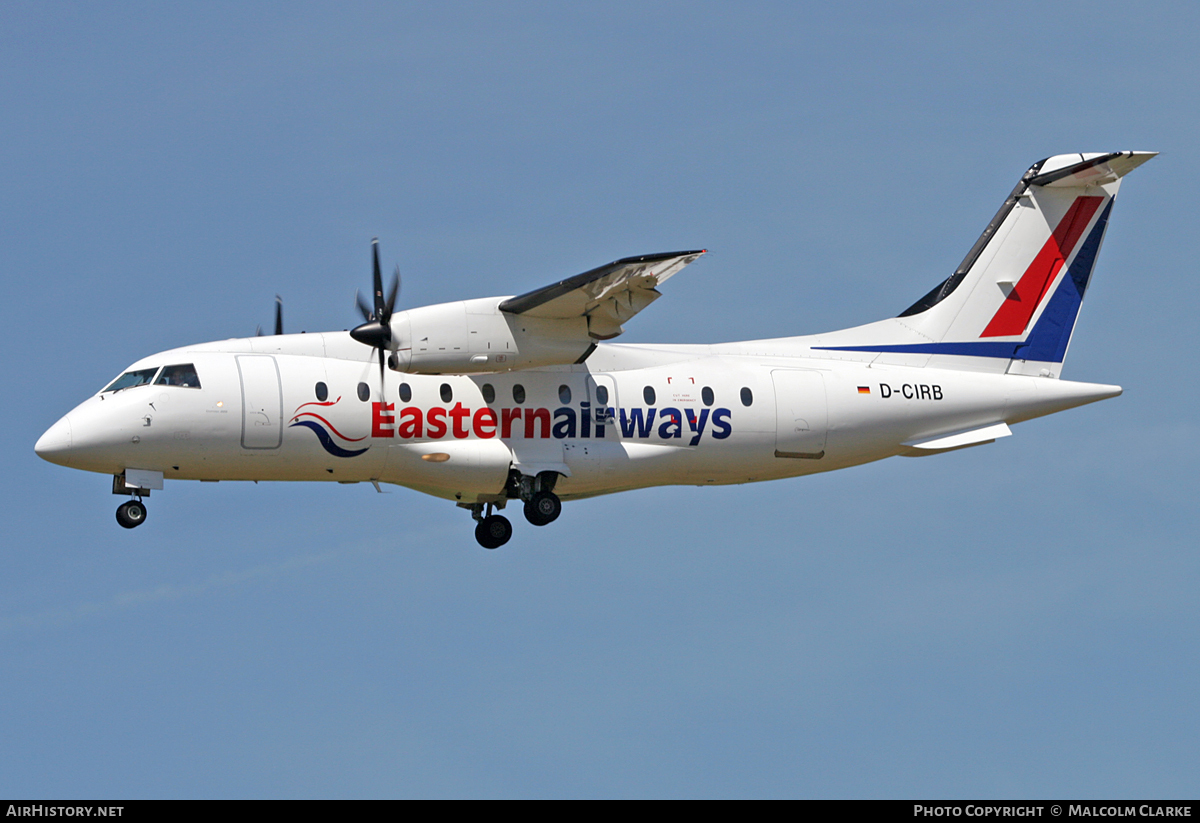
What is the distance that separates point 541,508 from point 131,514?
604 cm

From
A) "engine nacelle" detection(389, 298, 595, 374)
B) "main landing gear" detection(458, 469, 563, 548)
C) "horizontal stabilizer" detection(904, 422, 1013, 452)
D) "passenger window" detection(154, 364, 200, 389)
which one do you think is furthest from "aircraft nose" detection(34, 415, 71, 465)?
"horizontal stabilizer" detection(904, 422, 1013, 452)

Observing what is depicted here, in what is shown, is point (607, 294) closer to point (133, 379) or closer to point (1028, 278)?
point (133, 379)

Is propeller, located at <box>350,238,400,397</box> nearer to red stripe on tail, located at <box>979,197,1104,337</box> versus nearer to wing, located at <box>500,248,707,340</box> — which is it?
wing, located at <box>500,248,707,340</box>

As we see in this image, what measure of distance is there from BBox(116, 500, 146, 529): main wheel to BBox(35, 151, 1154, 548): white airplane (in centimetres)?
2

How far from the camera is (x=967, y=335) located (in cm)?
2780

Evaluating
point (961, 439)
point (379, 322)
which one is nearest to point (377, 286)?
point (379, 322)

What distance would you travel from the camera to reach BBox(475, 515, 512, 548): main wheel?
25.8 m

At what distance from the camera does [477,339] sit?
77.7ft
